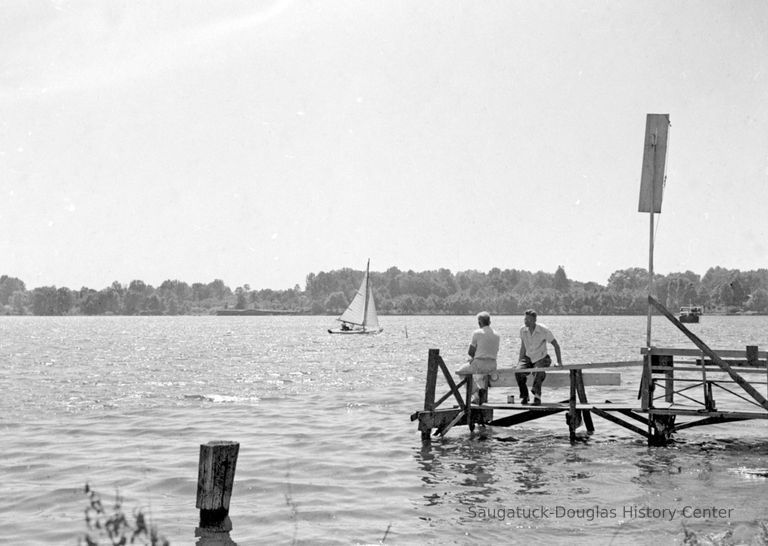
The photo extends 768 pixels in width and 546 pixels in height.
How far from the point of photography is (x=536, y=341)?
56.2ft

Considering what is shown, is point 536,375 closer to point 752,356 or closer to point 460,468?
point 460,468

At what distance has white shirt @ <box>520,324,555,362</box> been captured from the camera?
671 inches

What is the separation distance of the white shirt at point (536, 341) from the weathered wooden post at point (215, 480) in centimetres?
818

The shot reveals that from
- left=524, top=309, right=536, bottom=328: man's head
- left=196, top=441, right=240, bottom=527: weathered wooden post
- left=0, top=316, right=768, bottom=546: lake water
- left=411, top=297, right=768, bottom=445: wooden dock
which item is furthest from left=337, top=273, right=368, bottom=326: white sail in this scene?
left=196, top=441, right=240, bottom=527: weathered wooden post

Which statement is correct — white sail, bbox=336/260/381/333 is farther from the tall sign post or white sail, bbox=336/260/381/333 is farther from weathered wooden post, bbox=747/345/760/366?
the tall sign post

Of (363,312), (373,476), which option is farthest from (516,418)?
(363,312)

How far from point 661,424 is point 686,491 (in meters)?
4.09

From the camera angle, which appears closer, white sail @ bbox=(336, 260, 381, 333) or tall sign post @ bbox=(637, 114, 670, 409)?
tall sign post @ bbox=(637, 114, 670, 409)

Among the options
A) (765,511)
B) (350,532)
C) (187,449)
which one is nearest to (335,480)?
(350,532)

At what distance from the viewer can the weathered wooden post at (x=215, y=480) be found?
988 cm

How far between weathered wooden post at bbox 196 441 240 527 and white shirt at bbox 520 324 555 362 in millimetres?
8184

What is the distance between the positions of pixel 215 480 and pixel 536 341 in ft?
28.5

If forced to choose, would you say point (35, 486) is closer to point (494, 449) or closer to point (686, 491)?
point (494, 449)

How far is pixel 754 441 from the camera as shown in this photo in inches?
721
